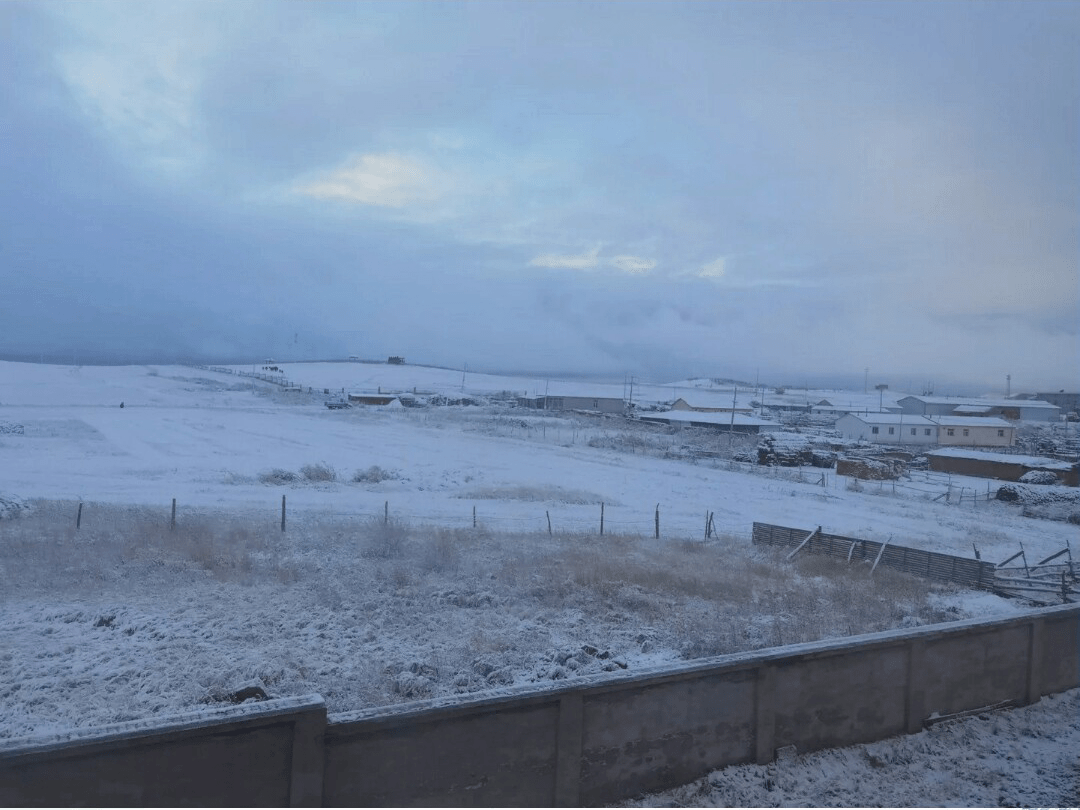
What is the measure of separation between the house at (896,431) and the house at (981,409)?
16187 mm

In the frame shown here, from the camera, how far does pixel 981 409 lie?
287 feet

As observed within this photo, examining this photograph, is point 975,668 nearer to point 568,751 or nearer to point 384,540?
point 568,751

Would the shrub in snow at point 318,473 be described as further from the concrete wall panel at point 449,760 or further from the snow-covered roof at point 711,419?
the snow-covered roof at point 711,419

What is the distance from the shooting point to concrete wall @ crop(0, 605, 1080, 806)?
554cm

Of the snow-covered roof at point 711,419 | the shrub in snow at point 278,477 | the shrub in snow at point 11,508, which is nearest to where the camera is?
the shrub in snow at point 11,508

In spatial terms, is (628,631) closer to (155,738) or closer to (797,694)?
(797,694)

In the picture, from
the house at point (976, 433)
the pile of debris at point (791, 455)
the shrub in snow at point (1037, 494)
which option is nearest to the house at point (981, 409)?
the house at point (976, 433)

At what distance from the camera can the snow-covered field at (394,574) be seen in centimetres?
1092

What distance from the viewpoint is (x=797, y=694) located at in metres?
8.05

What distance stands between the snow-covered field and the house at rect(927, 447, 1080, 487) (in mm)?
3448

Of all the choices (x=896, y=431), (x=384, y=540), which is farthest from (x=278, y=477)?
(x=896, y=431)

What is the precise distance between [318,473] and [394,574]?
17448 mm

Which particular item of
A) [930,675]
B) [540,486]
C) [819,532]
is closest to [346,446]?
[540,486]

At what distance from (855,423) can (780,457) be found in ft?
86.2
